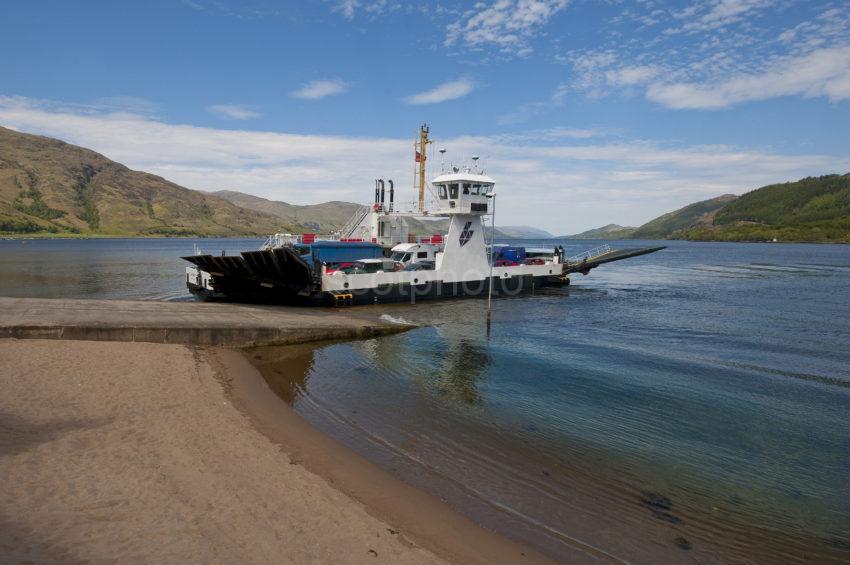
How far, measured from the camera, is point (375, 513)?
623 cm

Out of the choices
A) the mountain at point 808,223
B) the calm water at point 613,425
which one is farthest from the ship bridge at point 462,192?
the mountain at point 808,223

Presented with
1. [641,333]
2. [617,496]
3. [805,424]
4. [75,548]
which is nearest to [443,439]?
[617,496]

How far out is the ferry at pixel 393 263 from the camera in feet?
80.4

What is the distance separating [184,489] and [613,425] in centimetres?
873

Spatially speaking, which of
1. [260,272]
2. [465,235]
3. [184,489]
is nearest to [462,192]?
[465,235]

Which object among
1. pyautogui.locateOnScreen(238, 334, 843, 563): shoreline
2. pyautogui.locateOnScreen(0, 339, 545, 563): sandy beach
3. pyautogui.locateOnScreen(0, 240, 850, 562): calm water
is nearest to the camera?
pyautogui.locateOnScreen(0, 339, 545, 563): sandy beach

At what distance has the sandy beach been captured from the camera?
15.6 ft

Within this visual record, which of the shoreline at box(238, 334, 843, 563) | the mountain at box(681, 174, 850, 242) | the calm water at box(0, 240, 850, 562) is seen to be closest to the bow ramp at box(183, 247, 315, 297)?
the calm water at box(0, 240, 850, 562)

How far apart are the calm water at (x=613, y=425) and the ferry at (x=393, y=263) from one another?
4576 millimetres

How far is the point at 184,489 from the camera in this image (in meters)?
5.95

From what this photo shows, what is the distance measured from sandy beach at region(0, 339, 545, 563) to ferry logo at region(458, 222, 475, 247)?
71.1 ft

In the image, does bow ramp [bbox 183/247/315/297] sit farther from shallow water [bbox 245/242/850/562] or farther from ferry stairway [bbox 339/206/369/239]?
ferry stairway [bbox 339/206/369/239]

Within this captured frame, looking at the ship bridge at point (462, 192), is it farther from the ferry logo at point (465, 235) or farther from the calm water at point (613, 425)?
the calm water at point (613, 425)

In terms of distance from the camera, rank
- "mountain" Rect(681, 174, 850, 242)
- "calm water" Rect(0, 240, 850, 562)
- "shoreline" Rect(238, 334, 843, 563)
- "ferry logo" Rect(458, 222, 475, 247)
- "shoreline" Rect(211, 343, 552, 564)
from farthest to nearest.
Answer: "mountain" Rect(681, 174, 850, 242)
"ferry logo" Rect(458, 222, 475, 247)
"calm water" Rect(0, 240, 850, 562)
"shoreline" Rect(238, 334, 843, 563)
"shoreline" Rect(211, 343, 552, 564)
